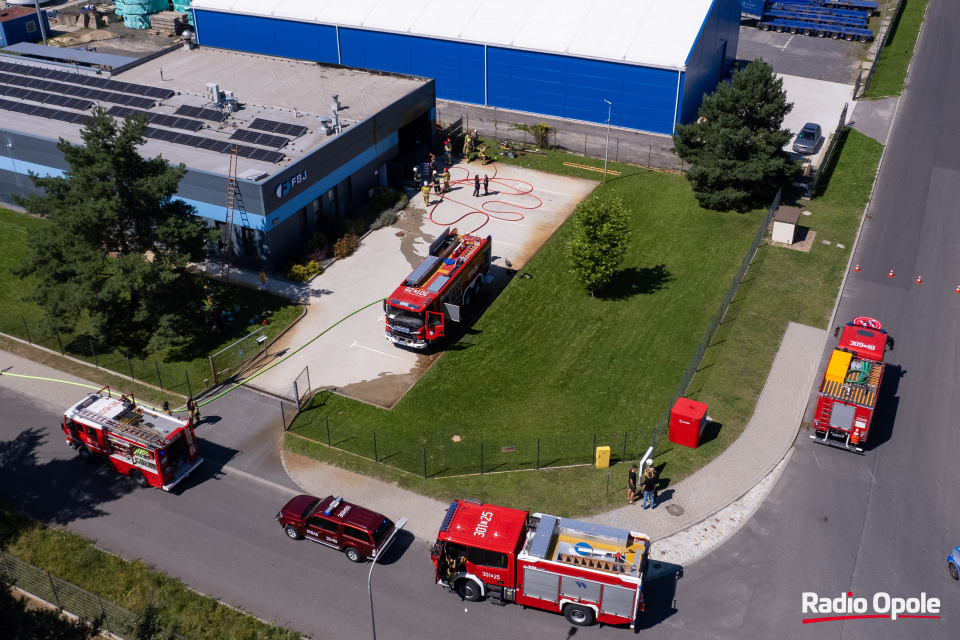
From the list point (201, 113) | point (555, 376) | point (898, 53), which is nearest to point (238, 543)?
point (555, 376)

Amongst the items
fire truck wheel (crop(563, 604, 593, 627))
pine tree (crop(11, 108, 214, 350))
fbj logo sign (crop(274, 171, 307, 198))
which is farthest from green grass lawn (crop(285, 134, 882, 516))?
fbj logo sign (crop(274, 171, 307, 198))

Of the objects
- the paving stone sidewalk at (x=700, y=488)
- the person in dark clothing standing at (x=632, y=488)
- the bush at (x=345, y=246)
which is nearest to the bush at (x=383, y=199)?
the bush at (x=345, y=246)

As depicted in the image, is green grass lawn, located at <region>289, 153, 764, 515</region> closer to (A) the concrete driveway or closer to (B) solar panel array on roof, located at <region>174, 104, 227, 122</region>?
(A) the concrete driveway

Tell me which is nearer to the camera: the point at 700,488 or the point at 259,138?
the point at 700,488

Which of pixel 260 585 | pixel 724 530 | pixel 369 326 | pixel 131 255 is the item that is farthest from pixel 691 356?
pixel 131 255

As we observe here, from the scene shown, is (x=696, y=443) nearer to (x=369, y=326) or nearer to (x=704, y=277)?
(x=704, y=277)
